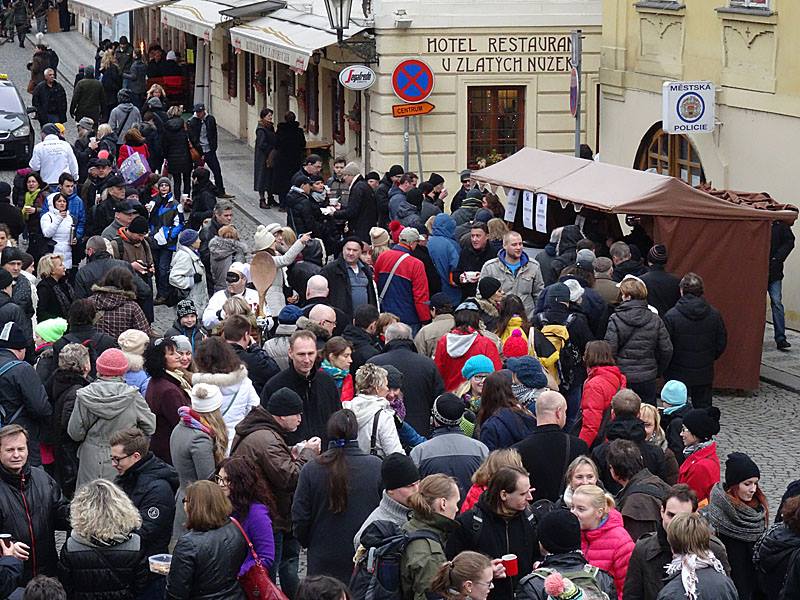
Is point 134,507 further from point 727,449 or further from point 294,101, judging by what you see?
point 294,101

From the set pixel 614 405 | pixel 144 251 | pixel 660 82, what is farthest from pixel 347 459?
pixel 660 82

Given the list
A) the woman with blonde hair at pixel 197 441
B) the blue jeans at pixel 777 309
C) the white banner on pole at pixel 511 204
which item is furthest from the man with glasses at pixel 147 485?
the white banner on pole at pixel 511 204

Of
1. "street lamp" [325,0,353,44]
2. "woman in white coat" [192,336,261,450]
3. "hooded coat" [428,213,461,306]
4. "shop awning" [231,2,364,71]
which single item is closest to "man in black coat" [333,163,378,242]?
"hooded coat" [428,213,461,306]

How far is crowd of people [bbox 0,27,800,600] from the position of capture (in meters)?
7.34

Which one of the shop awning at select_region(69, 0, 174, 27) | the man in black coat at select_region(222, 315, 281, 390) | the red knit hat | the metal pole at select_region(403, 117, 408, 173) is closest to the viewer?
the man in black coat at select_region(222, 315, 281, 390)

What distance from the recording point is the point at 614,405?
952 centimetres

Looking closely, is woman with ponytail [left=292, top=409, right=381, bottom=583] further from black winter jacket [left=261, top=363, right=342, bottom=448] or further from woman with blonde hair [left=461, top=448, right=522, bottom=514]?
black winter jacket [left=261, top=363, right=342, bottom=448]

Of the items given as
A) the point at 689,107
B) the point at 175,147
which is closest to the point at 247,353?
the point at 689,107

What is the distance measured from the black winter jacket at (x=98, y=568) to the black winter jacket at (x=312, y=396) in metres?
2.38

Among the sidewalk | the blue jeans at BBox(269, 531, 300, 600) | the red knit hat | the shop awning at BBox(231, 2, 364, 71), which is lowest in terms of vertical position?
the sidewalk

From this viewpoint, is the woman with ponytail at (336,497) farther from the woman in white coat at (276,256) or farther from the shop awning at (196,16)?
the shop awning at (196,16)

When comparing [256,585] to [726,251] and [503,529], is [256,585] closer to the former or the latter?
[503,529]

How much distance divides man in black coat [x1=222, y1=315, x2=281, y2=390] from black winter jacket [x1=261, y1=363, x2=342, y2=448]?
2.55 feet

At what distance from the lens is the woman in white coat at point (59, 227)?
56.1ft
